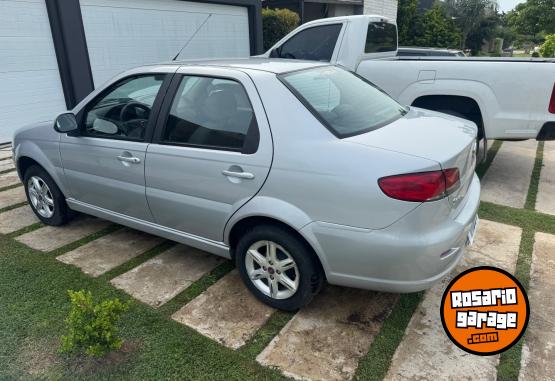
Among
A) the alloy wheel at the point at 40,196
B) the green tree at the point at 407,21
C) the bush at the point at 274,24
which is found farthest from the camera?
the green tree at the point at 407,21

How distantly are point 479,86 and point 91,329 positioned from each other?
177 inches

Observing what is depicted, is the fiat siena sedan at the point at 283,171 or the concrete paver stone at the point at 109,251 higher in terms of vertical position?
the fiat siena sedan at the point at 283,171

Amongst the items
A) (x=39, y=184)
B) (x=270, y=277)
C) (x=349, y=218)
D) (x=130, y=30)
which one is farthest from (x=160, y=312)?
(x=130, y=30)

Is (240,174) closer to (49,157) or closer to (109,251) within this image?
(109,251)

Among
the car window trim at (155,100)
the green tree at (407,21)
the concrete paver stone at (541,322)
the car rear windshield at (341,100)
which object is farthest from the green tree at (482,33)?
the car window trim at (155,100)

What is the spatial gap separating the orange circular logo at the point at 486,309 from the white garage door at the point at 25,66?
8.04 meters

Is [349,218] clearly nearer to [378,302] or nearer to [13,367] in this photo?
[378,302]

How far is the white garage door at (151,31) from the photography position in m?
8.59

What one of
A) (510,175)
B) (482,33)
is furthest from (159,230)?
(482,33)

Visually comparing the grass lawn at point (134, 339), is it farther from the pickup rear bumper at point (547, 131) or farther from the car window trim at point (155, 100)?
the pickup rear bumper at point (547, 131)

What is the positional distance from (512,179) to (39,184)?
533 centimetres

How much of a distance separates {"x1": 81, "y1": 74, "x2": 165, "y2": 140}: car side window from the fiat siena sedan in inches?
0.5

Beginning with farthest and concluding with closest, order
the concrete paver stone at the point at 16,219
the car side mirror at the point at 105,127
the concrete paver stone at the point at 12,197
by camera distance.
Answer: the concrete paver stone at the point at 12,197 < the concrete paver stone at the point at 16,219 < the car side mirror at the point at 105,127

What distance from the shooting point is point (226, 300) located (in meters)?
3.06
